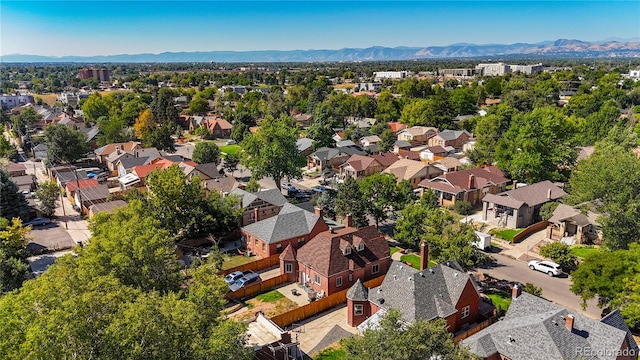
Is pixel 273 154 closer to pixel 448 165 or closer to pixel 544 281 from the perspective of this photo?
pixel 448 165

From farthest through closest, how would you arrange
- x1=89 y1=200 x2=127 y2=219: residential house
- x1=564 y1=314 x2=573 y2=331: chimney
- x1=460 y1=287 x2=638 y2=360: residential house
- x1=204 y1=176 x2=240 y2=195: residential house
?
x1=204 y1=176 x2=240 y2=195: residential house, x1=89 y1=200 x2=127 y2=219: residential house, x1=564 y1=314 x2=573 y2=331: chimney, x1=460 y1=287 x2=638 y2=360: residential house

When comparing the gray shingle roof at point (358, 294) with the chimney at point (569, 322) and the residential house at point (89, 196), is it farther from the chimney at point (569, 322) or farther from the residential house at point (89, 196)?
the residential house at point (89, 196)

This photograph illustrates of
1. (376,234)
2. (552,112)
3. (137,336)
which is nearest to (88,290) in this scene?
(137,336)

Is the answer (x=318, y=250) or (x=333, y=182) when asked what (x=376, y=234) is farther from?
(x=333, y=182)

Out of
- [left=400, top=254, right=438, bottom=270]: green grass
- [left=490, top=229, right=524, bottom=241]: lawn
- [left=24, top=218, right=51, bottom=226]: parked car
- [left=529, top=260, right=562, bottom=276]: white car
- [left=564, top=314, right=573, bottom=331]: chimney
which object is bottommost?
[left=490, top=229, right=524, bottom=241]: lawn

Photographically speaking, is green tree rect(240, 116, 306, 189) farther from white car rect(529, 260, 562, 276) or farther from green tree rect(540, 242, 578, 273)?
green tree rect(540, 242, 578, 273)

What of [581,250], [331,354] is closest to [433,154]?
[581,250]

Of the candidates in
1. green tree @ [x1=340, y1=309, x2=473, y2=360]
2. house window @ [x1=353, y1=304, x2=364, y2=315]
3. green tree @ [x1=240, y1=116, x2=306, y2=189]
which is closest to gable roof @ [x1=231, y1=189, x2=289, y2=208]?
green tree @ [x1=240, y1=116, x2=306, y2=189]
